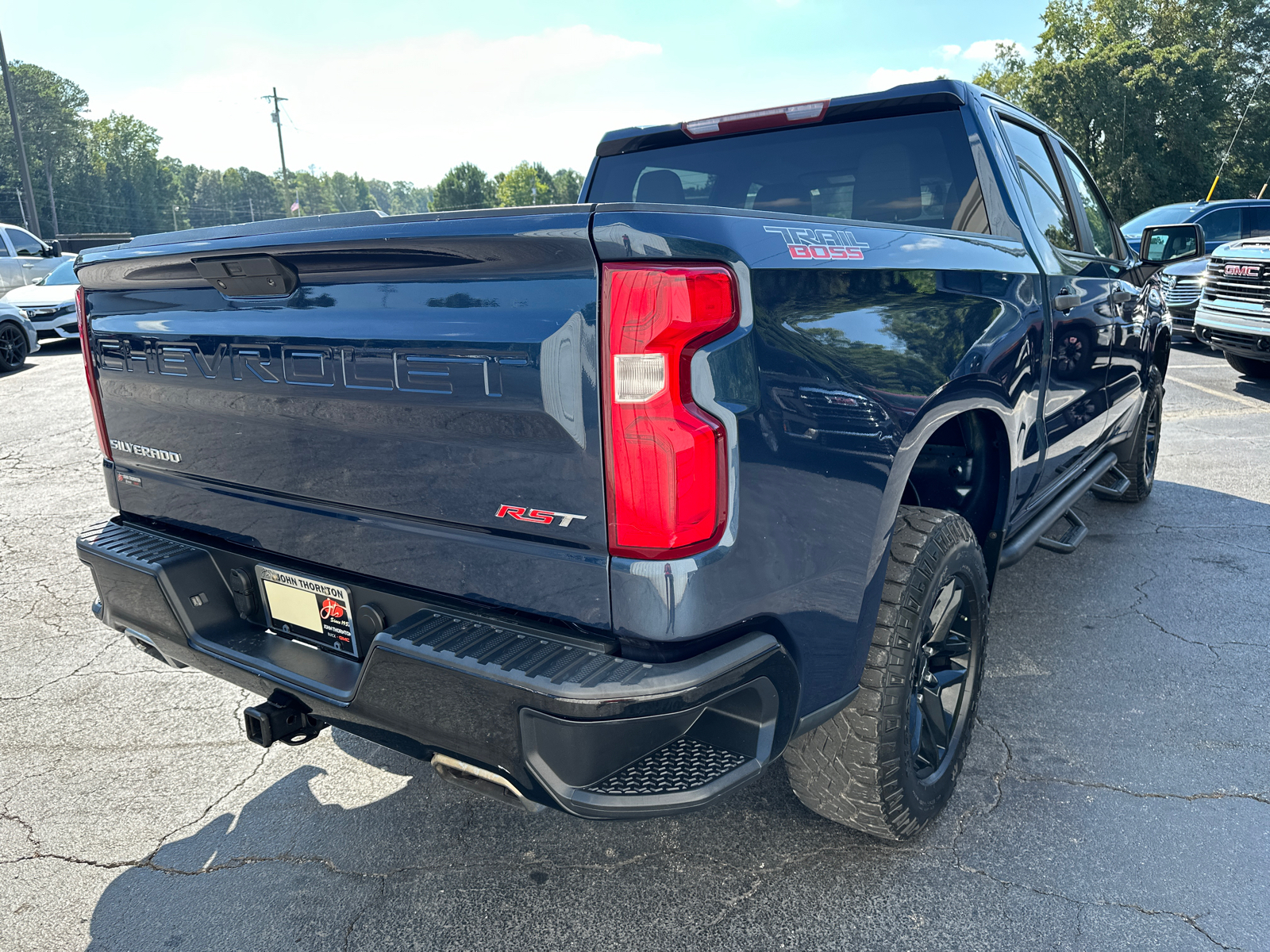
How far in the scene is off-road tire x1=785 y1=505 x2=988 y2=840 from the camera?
6.90ft

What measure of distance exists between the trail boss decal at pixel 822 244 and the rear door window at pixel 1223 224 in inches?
565

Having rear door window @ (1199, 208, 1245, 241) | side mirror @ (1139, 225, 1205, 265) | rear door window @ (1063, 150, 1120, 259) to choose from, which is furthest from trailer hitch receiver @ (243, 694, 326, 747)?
rear door window @ (1199, 208, 1245, 241)

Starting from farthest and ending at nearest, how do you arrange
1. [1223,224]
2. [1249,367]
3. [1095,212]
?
[1223,224], [1249,367], [1095,212]

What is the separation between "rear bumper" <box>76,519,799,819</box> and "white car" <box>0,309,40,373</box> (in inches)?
498

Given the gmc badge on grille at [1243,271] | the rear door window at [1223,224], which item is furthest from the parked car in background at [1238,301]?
the rear door window at [1223,224]

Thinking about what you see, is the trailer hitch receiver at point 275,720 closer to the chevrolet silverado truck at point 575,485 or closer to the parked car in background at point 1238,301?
the chevrolet silverado truck at point 575,485

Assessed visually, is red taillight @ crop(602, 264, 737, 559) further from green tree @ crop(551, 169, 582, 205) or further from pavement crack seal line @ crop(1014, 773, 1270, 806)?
green tree @ crop(551, 169, 582, 205)

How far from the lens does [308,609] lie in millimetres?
2094

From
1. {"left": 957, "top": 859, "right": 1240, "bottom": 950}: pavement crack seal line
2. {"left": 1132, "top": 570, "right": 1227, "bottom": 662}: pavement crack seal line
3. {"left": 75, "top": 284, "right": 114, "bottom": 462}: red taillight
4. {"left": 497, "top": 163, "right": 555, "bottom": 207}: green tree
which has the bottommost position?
{"left": 1132, "top": 570, "right": 1227, "bottom": 662}: pavement crack seal line

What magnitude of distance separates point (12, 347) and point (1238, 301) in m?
15.4

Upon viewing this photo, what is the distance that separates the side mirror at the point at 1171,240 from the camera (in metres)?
4.92

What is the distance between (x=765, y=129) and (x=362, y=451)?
2.13 m

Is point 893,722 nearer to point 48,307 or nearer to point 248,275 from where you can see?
point 248,275

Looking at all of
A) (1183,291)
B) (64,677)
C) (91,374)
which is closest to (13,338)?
(64,677)
